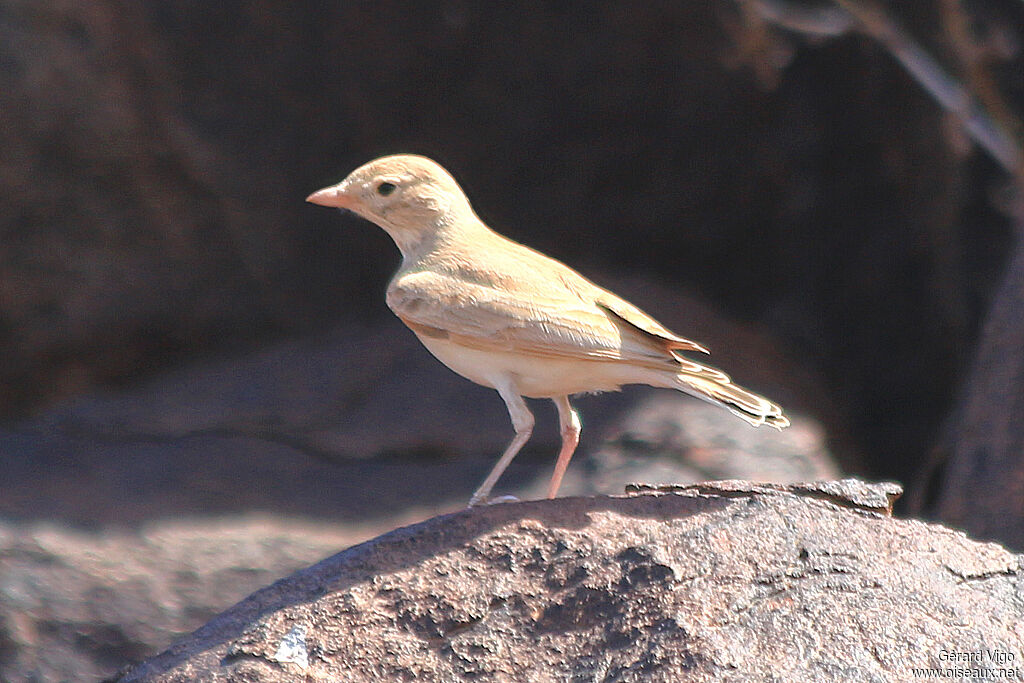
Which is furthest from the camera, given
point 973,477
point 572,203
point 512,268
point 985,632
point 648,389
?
point 572,203

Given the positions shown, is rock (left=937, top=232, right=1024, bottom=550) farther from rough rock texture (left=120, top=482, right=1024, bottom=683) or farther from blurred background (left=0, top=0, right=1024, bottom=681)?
rough rock texture (left=120, top=482, right=1024, bottom=683)

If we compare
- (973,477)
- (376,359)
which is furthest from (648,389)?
(973,477)

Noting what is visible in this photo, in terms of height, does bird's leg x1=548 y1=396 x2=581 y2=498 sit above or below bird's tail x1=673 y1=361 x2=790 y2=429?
below

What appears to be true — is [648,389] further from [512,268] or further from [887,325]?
[512,268]

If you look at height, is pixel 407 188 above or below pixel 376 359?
below

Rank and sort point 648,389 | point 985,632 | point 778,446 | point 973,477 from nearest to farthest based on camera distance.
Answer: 1. point 985,632
2. point 973,477
3. point 778,446
4. point 648,389

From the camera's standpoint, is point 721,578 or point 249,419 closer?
point 721,578

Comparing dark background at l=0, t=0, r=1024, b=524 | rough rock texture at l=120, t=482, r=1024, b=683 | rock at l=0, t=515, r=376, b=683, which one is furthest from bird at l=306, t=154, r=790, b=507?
dark background at l=0, t=0, r=1024, b=524
